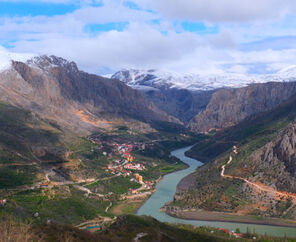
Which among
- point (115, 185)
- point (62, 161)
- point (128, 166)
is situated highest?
point (62, 161)

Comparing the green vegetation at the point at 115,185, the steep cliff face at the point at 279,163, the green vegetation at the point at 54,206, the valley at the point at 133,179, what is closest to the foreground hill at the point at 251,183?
the steep cliff face at the point at 279,163

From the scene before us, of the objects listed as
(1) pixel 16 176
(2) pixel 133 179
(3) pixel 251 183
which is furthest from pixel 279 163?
(1) pixel 16 176

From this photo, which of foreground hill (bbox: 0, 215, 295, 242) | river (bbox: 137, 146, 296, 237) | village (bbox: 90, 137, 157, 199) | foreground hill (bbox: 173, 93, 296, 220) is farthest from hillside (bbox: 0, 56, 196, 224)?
foreground hill (bbox: 0, 215, 295, 242)

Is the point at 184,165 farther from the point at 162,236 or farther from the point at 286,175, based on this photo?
the point at 162,236

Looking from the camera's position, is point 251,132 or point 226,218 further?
point 251,132

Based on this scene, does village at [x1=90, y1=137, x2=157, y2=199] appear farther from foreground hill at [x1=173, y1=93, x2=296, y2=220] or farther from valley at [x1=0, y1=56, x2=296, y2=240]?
foreground hill at [x1=173, y1=93, x2=296, y2=220]

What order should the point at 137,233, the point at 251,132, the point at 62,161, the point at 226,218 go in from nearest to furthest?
the point at 137,233 → the point at 226,218 → the point at 62,161 → the point at 251,132

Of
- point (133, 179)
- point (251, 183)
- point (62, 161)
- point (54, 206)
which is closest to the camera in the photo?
point (54, 206)

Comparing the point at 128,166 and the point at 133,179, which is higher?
the point at 128,166

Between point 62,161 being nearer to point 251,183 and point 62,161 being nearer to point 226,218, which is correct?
point 226,218
